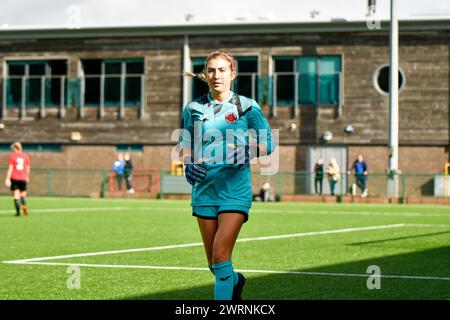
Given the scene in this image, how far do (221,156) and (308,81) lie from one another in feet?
129

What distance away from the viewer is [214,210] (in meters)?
8.53

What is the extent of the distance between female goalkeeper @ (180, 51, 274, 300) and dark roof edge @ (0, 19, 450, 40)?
38318mm

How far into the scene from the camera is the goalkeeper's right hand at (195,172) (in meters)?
8.43

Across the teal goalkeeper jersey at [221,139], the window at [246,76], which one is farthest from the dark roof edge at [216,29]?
the teal goalkeeper jersey at [221,139]

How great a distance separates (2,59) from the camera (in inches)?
2046

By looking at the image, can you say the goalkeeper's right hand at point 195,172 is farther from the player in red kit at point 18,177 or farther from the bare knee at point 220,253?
the player in red kit at point 18,177

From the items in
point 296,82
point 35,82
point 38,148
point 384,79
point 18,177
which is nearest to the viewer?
point 18,177

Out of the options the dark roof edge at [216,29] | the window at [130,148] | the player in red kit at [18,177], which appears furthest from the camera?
the window at [130,148]

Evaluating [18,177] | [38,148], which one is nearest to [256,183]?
[38,148]

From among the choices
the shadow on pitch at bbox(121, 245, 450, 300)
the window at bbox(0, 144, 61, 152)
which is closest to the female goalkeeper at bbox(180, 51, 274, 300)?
the shadow on pitch at bbox(121, 245, 450, 300)

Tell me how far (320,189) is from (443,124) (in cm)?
803

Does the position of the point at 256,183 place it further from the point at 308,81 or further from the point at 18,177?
the point at 18,177

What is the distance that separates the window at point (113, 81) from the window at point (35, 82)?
1346 mm
